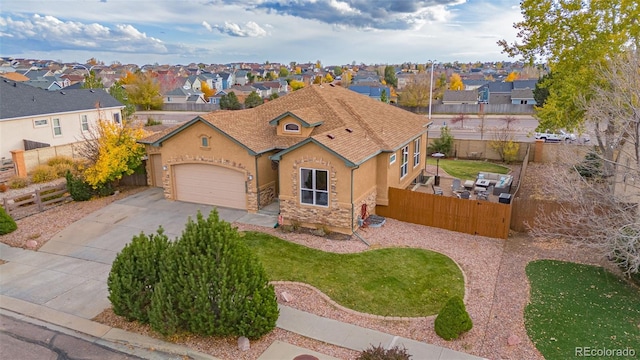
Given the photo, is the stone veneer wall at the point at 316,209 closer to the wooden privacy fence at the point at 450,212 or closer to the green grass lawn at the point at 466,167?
the wooden privacy fence at the point at 450,212

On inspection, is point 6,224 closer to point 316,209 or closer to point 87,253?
point 87,253

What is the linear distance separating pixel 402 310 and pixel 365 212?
6221 mm

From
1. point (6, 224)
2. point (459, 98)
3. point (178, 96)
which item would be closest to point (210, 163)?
point (6, 224)

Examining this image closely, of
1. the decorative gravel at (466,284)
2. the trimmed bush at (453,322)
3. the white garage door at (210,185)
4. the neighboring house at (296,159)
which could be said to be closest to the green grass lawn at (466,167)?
the neighboring house at (296,159)

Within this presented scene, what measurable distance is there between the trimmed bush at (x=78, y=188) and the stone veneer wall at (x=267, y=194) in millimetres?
9002

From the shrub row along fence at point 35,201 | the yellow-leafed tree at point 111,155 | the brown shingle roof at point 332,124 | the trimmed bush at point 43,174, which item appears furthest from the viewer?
the trimmed bush at point 43,174

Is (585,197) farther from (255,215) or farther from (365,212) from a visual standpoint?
(255,215)

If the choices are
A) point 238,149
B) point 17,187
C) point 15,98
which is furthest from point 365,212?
point 15,98

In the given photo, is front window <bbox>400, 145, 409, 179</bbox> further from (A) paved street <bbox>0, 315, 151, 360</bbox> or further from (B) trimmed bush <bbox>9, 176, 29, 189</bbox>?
(B) trimmed bush <bbox>9, 176, 29, 189</bbox>

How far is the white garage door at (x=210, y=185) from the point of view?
1948 centimetres

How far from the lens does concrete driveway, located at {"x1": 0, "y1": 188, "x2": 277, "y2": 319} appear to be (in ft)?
40.1

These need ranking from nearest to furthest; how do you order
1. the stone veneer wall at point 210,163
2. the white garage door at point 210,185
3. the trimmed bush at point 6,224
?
the trimmed bush at point 6,224 < the stone veneer wall at point 210,163 < the white garage door at point 210,185

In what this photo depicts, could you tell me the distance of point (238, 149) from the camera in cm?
1878

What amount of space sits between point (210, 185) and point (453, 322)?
13.3 metres
